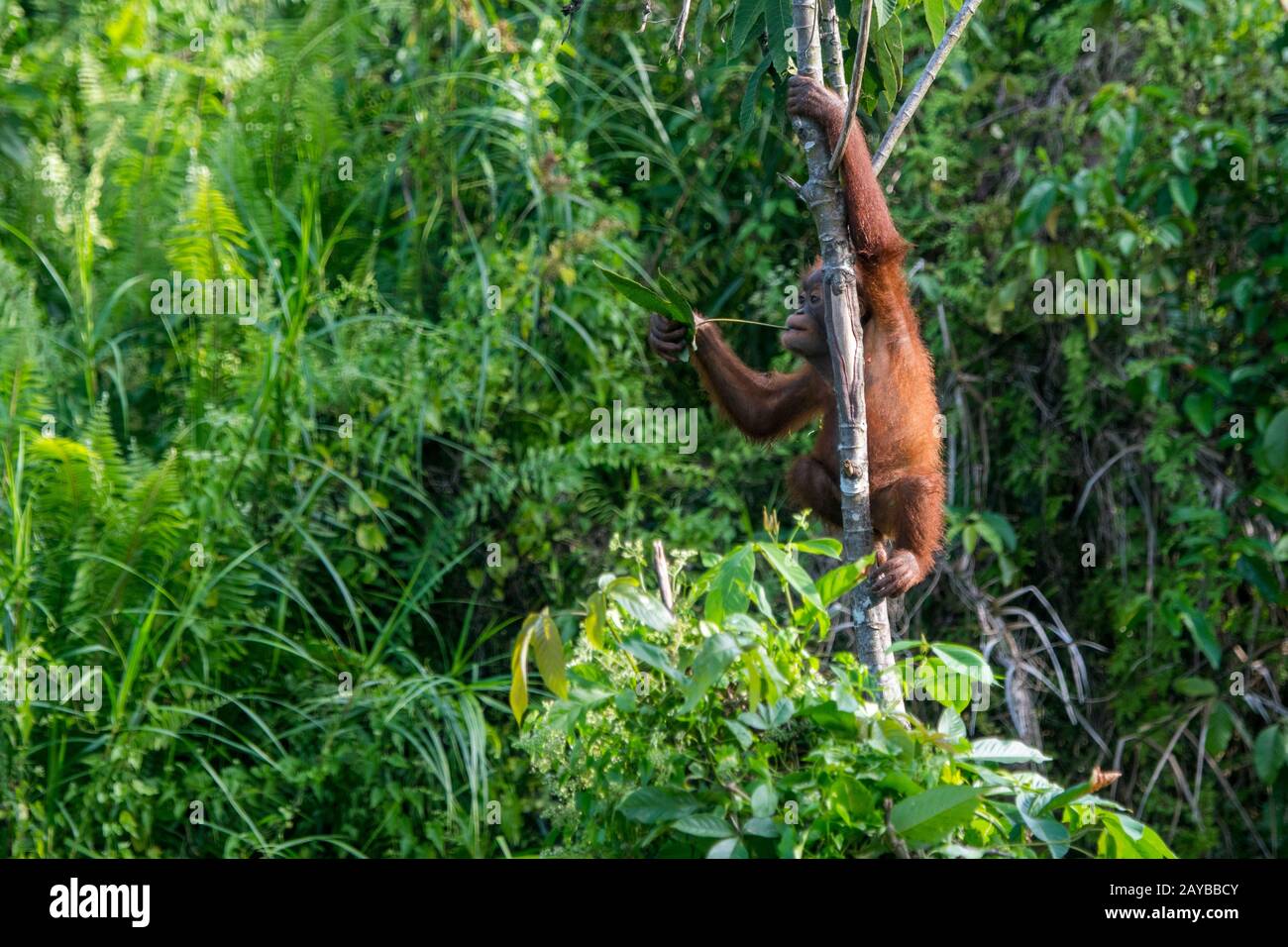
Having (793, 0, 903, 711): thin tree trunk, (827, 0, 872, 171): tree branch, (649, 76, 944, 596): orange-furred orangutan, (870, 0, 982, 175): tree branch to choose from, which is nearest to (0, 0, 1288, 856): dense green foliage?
(649, 76, 944, 596): orange-furred orangutan

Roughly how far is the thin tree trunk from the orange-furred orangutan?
29 centimetres

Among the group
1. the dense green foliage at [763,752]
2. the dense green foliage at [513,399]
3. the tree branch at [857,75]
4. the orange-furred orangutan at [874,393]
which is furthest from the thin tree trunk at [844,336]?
the dense green foliage at [513,399]

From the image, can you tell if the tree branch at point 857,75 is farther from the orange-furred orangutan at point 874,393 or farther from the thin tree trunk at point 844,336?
the orange-furred orangutan at point 874,393

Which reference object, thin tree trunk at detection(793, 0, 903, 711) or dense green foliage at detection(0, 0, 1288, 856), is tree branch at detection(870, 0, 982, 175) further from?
dense green foliage at detection(0, 0, 1288, 856)

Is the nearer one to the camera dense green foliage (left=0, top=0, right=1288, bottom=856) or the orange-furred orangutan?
the orange-furred orangutan

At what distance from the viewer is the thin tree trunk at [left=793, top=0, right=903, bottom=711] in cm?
311

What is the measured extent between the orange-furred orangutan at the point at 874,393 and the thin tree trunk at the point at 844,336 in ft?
0.95

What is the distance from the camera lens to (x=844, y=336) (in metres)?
3.10

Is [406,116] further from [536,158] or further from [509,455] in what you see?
[509,455]

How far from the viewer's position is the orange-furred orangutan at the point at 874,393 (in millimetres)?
3902

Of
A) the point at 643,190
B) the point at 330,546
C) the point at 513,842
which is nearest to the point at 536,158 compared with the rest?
the point at 643,190

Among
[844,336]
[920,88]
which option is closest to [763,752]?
[844,336]

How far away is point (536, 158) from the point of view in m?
6.20
